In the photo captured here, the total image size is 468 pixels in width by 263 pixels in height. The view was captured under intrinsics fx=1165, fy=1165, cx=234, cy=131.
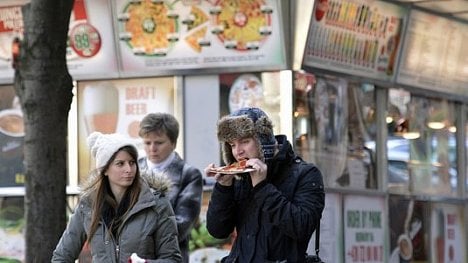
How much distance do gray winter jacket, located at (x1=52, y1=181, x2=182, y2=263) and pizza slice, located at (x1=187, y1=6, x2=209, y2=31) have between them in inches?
212

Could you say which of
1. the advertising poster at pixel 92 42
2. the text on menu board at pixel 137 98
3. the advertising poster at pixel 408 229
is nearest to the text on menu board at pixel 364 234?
the advertising poster at pixel 408 229

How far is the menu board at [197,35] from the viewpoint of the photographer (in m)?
11.0

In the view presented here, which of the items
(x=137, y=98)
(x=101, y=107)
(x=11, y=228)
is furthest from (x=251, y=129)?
(x=11, y=228)

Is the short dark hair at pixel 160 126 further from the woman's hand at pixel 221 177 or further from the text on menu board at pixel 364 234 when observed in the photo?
the text on menu board at pixel 364 234

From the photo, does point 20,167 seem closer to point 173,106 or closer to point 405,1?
point 173,106

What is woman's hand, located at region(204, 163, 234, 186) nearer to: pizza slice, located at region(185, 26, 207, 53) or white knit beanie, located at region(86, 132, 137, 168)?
white knit beanie, located at region(86, 132, 137, 168)

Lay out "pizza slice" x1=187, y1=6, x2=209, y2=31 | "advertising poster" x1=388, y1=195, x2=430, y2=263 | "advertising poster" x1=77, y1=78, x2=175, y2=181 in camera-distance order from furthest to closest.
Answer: "advertising poster" x1=388, y1=195, x2=430, y2=263 → "advertising poster" x1=77, y1=78, x2=175, y2=181 → "pizza slice" x1=187, y1=6, x2=209, y2=31

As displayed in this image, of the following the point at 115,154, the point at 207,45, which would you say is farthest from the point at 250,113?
the point at 207,45

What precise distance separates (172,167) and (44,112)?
1326mm

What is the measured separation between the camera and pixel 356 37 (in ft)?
39.2

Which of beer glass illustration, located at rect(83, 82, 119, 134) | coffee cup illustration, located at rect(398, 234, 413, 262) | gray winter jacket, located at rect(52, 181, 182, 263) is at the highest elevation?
beer glass illustration, located at rect(83, 82, 119, 134)

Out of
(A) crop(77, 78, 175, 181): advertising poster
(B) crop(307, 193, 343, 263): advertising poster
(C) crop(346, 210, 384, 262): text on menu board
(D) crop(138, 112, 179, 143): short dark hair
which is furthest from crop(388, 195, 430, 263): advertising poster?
(D) crop(138, 112, 179, 143): short dark hair

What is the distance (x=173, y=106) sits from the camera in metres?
11.4

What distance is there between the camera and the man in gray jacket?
24.1 ft
